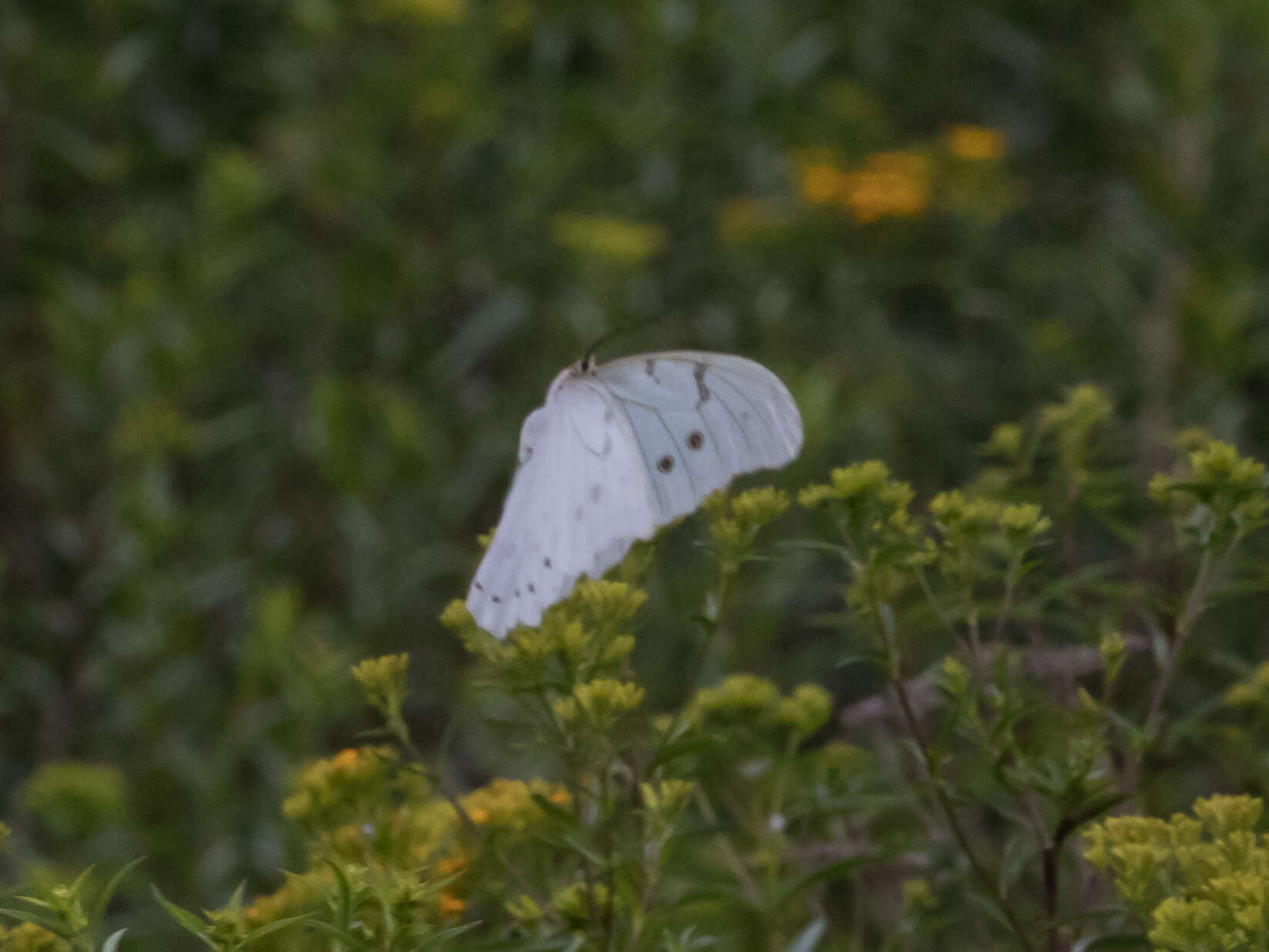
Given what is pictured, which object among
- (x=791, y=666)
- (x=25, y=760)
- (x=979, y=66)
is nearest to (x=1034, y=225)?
(x=979, y=66)

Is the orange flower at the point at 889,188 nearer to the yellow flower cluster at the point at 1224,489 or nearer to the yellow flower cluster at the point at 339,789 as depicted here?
the yellow flower cluster at the point at 1224,489

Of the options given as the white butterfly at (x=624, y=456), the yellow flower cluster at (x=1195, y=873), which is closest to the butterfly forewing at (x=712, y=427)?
the white butterfly at (x=624, y=456)

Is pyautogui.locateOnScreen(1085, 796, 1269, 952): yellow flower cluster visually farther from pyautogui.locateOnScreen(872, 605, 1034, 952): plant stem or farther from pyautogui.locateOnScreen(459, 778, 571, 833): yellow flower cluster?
pyautogui.locateOnScreen(459, 778, 571, 833): yellow flower cluster

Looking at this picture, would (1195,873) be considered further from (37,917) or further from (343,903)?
(37,917)

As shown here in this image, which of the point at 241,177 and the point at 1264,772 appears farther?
the point at 241,177

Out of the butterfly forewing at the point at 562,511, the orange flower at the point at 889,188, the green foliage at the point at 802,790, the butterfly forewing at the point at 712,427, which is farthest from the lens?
the orange flower at the point at 889,188

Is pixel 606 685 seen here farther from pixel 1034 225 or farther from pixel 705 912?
pixel 1034 225
